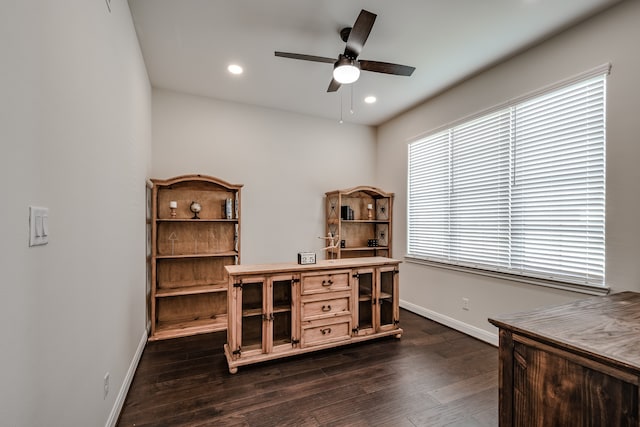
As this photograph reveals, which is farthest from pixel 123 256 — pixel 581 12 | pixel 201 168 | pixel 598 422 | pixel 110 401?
pixel 581 12

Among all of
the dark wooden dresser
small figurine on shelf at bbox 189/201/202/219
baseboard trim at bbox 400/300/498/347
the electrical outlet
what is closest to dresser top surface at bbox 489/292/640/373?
the dark wooden dresser

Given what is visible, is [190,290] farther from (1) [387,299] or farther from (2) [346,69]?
(2) [346,69]

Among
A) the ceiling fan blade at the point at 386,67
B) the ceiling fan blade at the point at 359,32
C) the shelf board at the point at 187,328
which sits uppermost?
the ceiling fan blade at the point at 359,32

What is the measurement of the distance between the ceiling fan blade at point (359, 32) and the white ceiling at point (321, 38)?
0.90ft

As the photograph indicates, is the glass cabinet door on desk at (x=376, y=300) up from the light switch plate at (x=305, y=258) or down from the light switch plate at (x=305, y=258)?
down

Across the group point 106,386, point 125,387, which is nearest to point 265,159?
point 125,387

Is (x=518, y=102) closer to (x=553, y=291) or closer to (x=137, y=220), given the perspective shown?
(x=553, y=291)

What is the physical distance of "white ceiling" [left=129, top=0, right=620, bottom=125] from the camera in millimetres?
2340

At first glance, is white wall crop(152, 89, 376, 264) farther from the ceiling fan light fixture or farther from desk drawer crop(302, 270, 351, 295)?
the ceiling fan light fixture

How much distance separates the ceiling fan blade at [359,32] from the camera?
6.60 feet

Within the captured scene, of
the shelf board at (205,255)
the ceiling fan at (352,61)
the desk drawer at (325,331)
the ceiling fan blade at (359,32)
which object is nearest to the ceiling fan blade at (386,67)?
the ceiling fan at (352,61)

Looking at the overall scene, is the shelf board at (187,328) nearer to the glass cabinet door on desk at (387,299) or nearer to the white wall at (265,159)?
the white wall at (265,159)

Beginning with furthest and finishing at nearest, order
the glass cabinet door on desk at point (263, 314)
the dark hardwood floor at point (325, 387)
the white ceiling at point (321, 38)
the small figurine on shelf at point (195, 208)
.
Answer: the small figurine on shelf at point (195, 208), the glass cabinet door on desk at point (263, 314), the white ceiling at point (321, 38), the dark hardwood floor at point (325, 387)

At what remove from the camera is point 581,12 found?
2.38 m
